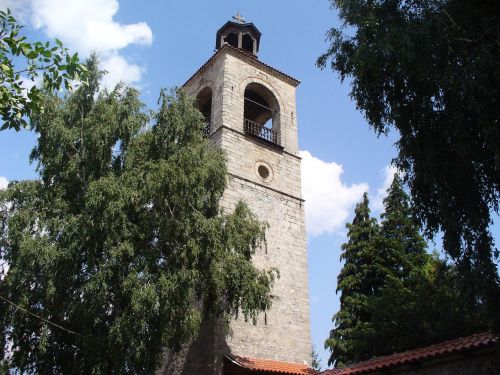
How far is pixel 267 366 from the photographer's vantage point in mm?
12414

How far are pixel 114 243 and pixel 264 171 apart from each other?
785 centimetres

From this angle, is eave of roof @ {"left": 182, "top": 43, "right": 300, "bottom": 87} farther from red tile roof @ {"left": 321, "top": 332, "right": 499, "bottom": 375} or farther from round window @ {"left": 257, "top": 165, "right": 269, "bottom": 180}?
red tile roof @ {"left": 321, "top": 332, "right": 499, "bottom": 375}

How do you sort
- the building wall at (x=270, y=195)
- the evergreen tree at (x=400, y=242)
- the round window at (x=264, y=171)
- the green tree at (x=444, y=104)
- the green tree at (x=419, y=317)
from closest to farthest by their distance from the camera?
the green tree at (x=444, y=104) → the building wall at (x=270, y=195) → the green tree at (x=419, y=317) → the round window at (x=264, y=171) → the evergreen tree at (x=400, y=242)

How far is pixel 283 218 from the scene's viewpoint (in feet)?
52.9

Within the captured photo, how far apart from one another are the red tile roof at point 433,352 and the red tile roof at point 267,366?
2.23 m

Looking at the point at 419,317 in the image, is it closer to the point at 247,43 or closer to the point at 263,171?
the point at 263,171

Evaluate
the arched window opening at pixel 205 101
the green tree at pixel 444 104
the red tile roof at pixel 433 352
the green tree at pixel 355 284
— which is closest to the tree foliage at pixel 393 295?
the green tree at pixel 355 284

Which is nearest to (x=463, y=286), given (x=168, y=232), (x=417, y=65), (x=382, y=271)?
(x=417, y=65)

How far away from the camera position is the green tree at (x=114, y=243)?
30.6ft

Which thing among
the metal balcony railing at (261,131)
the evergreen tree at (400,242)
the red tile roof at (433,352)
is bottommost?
the red tile roof at (433,352)

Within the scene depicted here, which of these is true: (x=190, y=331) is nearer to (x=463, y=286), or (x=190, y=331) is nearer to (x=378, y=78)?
(x=463, y=286)

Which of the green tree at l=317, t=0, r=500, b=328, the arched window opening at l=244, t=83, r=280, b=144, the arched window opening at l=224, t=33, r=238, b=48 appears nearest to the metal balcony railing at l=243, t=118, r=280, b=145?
the arched window opening at l=244, t=83, r=280, b=144

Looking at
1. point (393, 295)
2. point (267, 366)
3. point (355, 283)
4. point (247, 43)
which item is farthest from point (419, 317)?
point (247, 43)

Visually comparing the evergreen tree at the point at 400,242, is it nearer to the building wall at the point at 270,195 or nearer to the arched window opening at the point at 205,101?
the building wall at the point at 270,195
